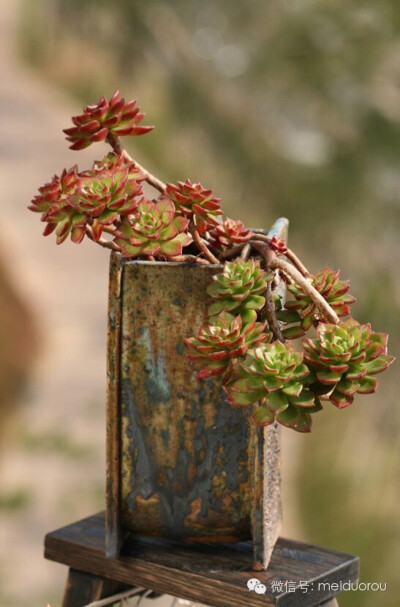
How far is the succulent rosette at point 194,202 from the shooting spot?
1.97 ft

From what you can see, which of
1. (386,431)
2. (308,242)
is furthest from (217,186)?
(386,431)

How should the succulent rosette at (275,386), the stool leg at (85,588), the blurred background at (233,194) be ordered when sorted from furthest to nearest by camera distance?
the blurred background at (233,194) < the stool leg at (85,588) < the succulent rosette at (275,386)

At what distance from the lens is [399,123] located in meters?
2.96

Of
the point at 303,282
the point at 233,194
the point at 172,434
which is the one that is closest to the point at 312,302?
the point at 303,282

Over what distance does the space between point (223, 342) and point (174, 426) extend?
0.32 ft

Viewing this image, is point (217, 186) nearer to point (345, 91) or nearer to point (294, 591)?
point (345, 91)

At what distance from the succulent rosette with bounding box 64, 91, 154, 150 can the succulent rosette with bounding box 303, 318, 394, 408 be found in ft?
0.55

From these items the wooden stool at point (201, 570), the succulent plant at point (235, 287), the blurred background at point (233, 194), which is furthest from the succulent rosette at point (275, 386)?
the blurred background at point (233, 194)

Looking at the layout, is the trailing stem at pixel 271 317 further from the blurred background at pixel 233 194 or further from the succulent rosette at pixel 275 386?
the blurred background at pixel 233 194

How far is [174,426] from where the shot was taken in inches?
24.5

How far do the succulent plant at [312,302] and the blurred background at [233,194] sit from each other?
1635 mm

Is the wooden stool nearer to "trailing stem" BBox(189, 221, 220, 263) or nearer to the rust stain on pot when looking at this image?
the rust stain on pot

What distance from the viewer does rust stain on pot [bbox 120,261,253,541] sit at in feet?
1.98

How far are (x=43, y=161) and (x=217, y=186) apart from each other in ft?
3.09
